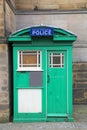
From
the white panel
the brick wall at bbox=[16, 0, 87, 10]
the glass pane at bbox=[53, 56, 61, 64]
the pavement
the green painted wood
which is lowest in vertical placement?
the pavement

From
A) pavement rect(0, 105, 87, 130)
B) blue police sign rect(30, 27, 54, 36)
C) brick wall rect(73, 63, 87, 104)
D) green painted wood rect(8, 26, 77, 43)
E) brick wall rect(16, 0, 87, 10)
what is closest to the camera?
pavement rect(0, 105, 87, 130)

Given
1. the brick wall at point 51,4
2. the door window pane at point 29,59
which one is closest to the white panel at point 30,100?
the door window pane at point 29,59

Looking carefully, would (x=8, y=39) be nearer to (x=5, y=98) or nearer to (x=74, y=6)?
(x=5, y=98)

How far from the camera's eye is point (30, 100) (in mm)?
8492

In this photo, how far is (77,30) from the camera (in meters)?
11.2

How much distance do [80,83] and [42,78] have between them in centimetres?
305

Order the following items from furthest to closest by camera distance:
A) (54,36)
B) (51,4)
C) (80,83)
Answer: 1. (80,83)
2. (51,4)
3. (54,36)

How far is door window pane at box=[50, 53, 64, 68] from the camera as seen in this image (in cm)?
852

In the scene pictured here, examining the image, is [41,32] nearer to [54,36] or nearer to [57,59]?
[54,36]

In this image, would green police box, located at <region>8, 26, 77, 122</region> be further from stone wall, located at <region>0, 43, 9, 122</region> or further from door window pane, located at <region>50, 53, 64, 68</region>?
stone wall, located at <region>0, 43, 9, 122</region>

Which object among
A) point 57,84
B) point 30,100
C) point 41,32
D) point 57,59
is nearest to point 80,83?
point 57,84

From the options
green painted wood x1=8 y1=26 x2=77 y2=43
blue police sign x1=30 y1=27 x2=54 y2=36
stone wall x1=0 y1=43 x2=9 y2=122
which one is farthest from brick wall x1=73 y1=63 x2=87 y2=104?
stone wall x1=0 y1=43 x2=9 y2=122

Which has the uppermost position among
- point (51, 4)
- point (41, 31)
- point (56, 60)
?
point (51, 4)

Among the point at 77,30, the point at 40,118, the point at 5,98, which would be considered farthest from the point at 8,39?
the point at 77,30
